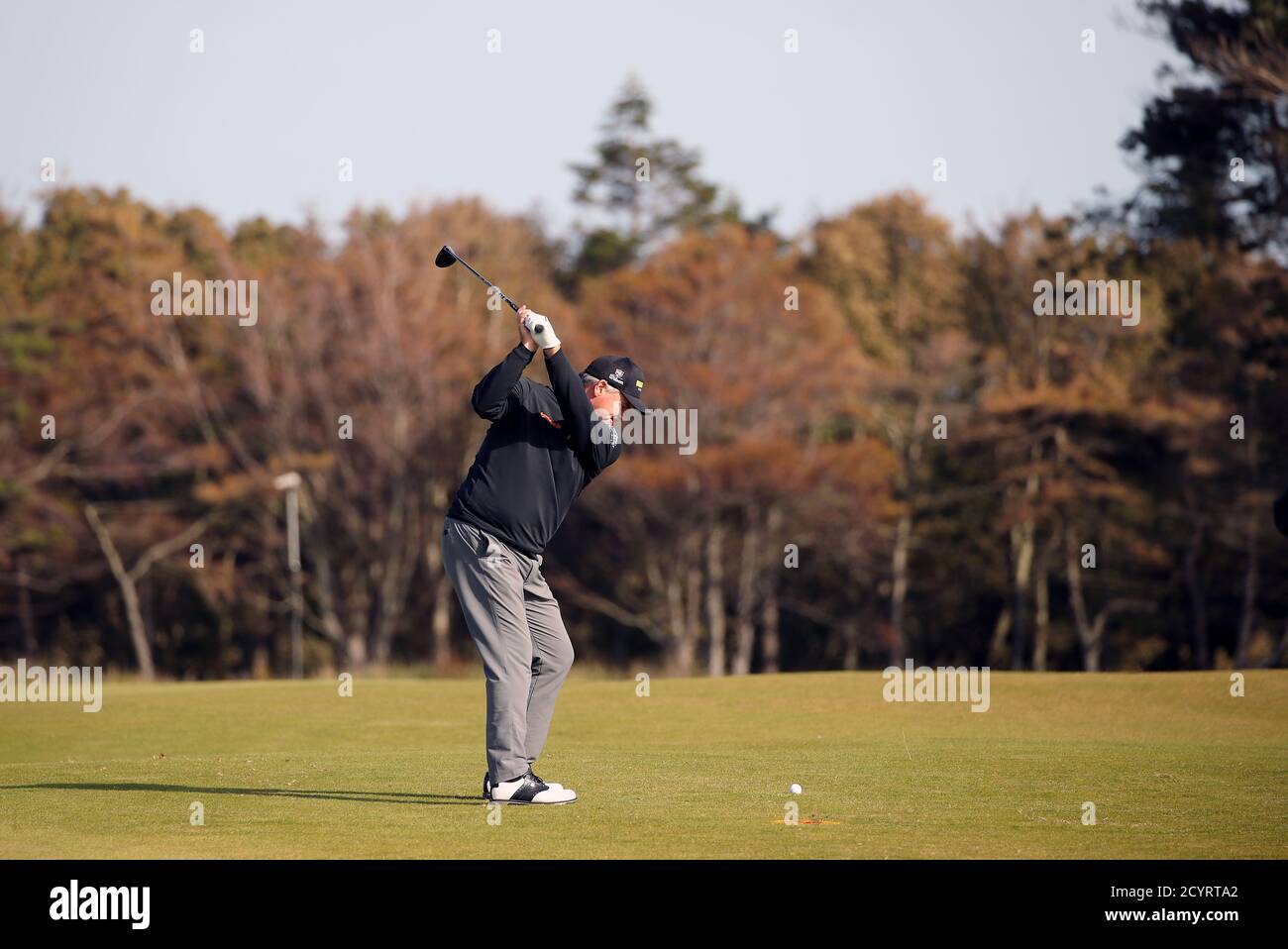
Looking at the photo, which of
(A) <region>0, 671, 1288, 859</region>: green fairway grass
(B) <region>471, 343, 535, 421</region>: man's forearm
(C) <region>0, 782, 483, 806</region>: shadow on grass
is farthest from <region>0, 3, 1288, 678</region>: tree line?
(B) <region>471, 343, 535, 421</region>: man's forearm

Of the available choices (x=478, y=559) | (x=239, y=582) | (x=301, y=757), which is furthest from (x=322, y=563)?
(x=478, y=559)

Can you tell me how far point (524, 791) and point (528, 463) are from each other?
1.93 metres

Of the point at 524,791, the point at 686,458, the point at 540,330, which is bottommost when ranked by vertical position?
the point at 524,791

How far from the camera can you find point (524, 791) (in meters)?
9.70

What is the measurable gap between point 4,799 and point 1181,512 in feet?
148

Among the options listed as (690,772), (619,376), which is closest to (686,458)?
(690,772)

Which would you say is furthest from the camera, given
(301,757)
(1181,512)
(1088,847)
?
(1181,512)

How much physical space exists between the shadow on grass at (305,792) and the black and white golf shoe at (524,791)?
12.5 inches

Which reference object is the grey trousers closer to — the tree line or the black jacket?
the black jacket

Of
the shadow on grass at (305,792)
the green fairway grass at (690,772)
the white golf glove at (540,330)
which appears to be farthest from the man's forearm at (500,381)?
the shadow on grass at (305,792)

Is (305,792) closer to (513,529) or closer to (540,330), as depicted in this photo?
(513,529)

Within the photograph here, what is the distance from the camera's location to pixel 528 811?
943 cm
